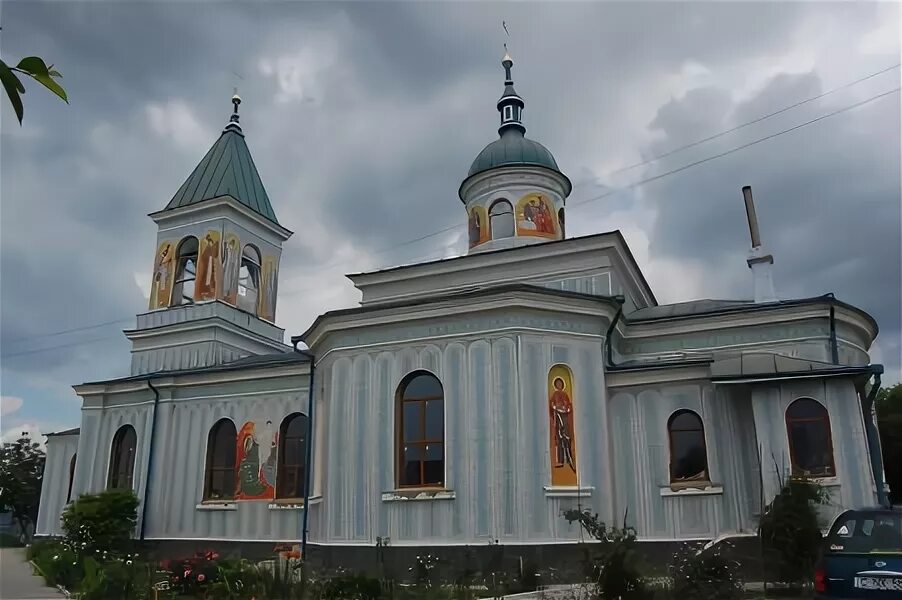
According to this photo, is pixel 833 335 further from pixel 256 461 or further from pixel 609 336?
pixel 256 461

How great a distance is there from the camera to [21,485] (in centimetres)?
3378

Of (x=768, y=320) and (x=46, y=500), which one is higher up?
(x=768, y=320)

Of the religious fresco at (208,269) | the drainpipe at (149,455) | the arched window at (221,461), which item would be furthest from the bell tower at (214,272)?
the arched window at (221,461)

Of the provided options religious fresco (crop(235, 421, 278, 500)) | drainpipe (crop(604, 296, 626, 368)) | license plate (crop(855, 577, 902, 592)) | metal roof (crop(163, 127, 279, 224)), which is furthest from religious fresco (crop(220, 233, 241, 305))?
license plate (crop(855, 577, 902, 592))

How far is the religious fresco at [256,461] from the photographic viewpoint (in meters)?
17.7

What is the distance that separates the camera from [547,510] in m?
13.1

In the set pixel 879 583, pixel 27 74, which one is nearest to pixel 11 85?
pixel 27 74

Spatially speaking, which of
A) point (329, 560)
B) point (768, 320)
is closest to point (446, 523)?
point (329, 560)

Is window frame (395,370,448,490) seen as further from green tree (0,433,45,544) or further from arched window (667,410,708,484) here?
green tree (0,433,45,544)

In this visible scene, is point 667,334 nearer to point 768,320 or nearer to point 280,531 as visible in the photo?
point 768,320

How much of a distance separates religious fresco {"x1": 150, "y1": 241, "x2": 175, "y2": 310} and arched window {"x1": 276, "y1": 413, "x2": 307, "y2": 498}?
763 cm

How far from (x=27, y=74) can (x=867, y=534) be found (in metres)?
8.02

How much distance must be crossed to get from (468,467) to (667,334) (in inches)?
246

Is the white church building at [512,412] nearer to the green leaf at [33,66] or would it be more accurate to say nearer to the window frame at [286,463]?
→ the window frame at [286,463]
